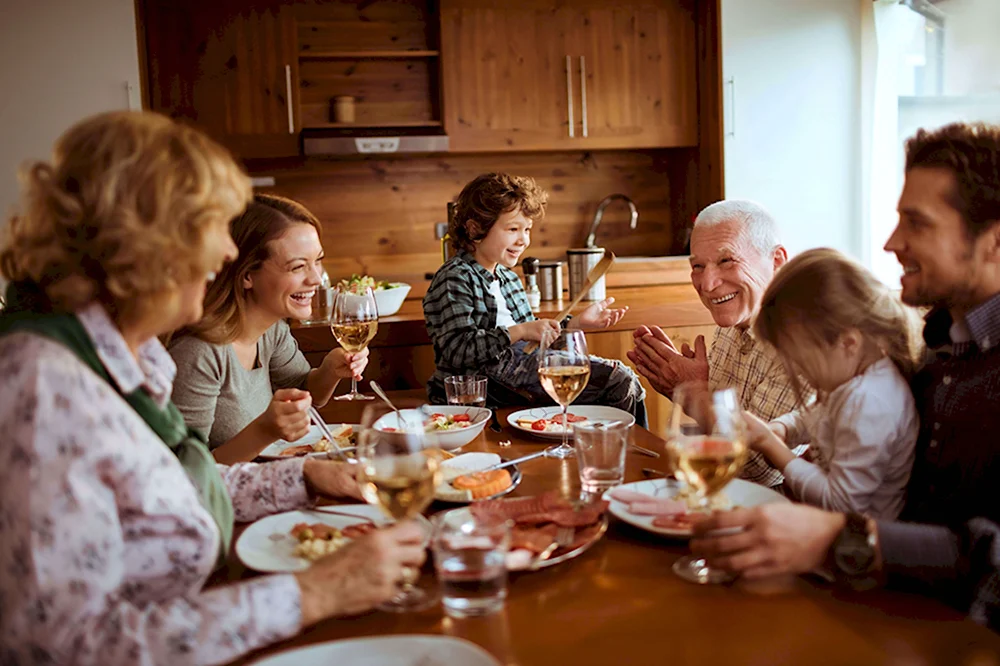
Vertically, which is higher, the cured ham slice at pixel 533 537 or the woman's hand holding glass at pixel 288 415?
the woman's hand holding glass at pixel 288 415

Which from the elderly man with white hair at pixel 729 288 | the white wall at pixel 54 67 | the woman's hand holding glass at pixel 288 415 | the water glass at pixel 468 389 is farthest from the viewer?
the white wall at pixel 54 67

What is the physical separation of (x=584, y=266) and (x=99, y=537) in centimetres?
347

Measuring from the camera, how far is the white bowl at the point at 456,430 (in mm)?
1339

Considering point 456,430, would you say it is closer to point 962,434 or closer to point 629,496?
point 629,496

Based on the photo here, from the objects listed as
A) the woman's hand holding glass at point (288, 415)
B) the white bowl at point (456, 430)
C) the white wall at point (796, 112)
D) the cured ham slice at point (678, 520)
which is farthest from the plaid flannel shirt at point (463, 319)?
the white wall at point (796, 112)

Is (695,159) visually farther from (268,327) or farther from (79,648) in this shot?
(79,648)

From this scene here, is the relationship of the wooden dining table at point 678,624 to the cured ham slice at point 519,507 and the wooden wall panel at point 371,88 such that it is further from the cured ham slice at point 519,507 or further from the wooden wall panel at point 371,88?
the wooden wall panel at point 371,88

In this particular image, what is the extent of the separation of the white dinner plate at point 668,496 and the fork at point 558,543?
0.30ft

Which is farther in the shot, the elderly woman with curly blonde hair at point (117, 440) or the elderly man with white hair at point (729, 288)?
the elderly man with white hair at point (729, 288)

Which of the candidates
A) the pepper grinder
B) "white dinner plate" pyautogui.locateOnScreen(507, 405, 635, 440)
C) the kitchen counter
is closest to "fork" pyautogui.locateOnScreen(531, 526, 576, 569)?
"white dinner plate" pyautogui.locateOnScreen(507, 405, 635, 440)

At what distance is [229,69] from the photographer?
438 cm

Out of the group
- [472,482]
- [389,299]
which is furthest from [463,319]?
[472,482]

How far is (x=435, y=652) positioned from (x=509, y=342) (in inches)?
79.2

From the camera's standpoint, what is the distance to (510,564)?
1.04 meters
